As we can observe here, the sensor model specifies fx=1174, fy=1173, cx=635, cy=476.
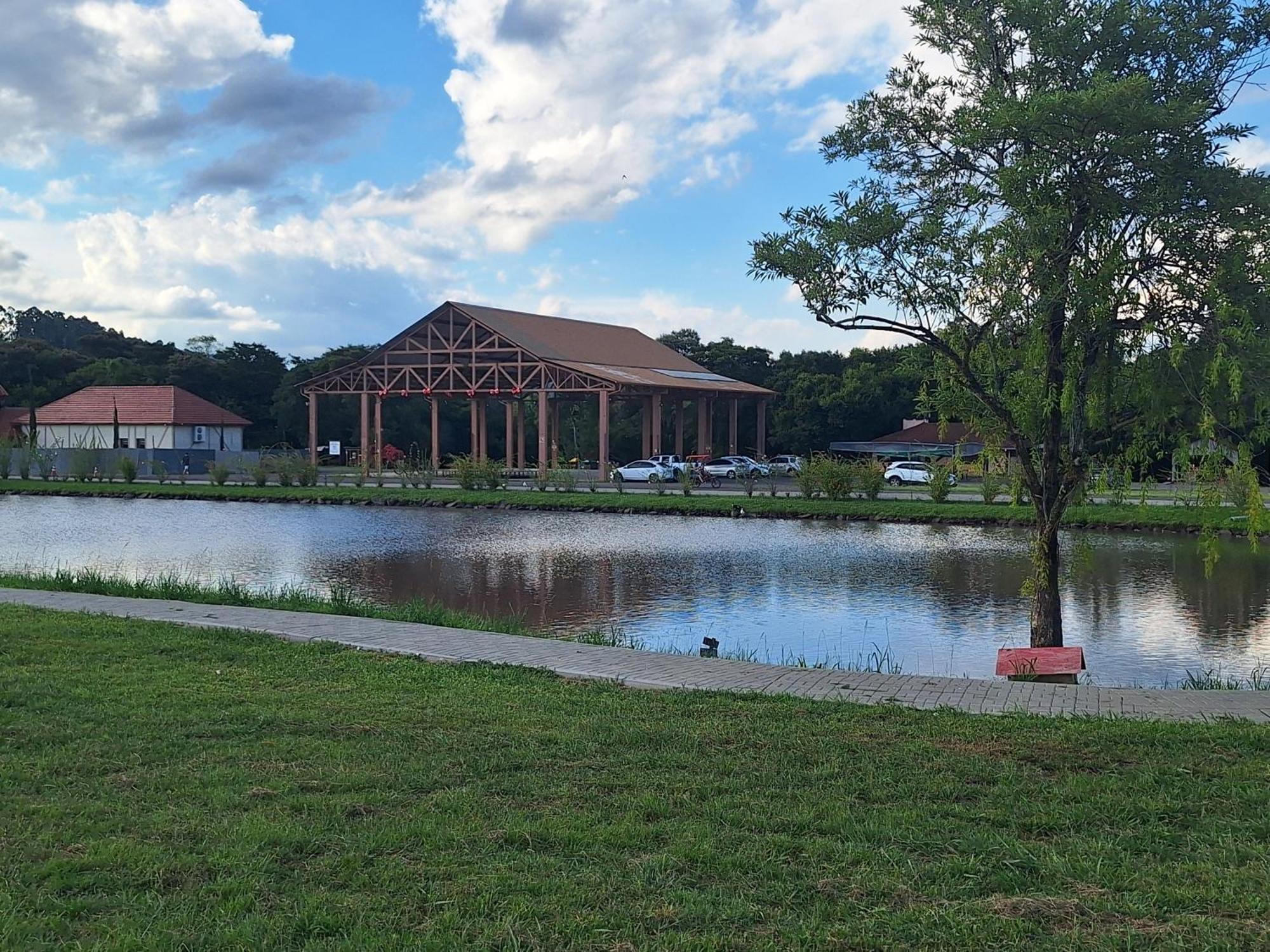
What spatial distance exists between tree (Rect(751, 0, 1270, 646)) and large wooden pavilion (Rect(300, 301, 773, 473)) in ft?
124

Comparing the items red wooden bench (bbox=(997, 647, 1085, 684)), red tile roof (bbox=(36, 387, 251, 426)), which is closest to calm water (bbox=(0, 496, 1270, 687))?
red wooden bench (bbox=(997, 647, 1085, 684))

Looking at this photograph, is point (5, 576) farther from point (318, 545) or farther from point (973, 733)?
point (973, 733)

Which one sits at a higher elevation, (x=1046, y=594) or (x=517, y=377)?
(x=517, y=377)

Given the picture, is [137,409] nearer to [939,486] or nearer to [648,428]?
[648,428]

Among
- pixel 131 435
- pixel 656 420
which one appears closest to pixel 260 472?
pixel 656 420

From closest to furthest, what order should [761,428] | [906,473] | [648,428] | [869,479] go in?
1. [869,479]
2. [906,473]
3. [648,428]
4. [761,428]

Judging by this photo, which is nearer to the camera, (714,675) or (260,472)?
(714,675)

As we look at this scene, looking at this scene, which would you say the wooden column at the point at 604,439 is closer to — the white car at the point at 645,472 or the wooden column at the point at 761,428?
the white car at the point at 645,472

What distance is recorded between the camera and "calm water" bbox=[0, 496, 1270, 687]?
14414 millimetres

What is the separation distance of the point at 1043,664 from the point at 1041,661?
0.05 meters

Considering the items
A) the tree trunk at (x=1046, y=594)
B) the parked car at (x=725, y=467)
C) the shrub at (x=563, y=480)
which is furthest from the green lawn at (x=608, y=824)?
the parked car at (x=725, y=467)

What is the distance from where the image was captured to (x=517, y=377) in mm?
52781

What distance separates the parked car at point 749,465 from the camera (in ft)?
173

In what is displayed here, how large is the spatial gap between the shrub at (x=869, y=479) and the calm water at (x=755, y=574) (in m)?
4.59
